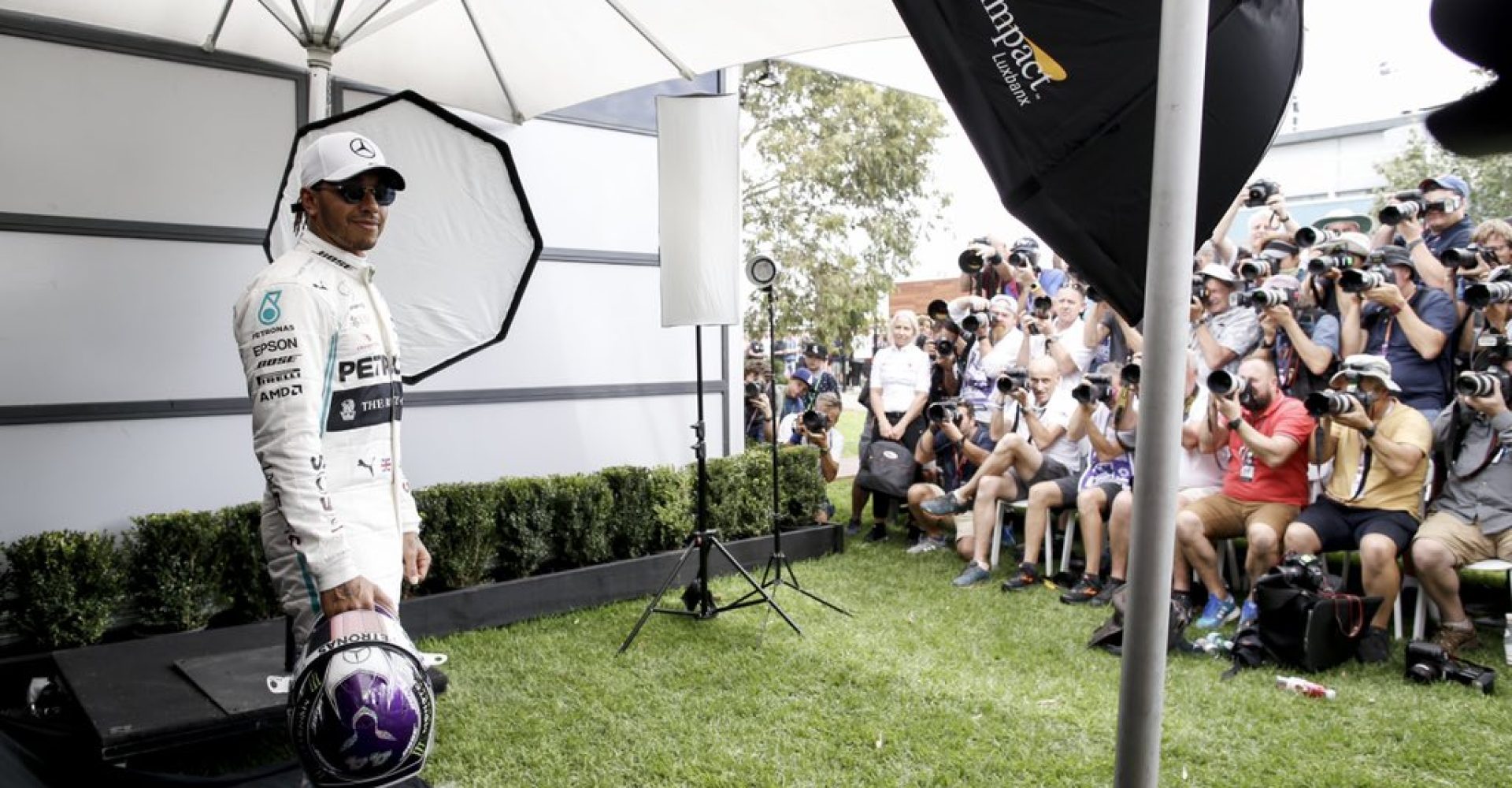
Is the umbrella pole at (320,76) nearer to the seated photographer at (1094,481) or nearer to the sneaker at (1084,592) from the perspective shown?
the seated photographer at (1094,481)

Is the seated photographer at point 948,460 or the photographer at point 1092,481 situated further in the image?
the seated photographer at point 948,460

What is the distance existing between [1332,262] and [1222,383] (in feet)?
3.49

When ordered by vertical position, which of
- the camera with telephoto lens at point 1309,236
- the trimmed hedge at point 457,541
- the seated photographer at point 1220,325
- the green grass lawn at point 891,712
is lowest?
the green grass lawn at point 891,712

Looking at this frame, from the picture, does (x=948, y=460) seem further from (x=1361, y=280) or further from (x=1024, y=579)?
(x=1361, y=280)

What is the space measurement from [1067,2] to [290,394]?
1955 millimetres

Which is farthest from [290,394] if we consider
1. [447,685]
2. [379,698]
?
[447,685]

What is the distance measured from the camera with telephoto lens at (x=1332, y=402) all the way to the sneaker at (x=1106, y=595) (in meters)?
1.52

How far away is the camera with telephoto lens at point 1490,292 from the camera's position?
4.84 m

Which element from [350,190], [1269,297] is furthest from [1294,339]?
[350,190]

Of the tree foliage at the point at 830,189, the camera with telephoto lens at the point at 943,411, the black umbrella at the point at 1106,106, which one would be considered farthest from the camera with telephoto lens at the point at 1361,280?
the tree foliage at the point at 830,189

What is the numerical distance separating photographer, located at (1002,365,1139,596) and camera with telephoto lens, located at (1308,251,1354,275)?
47.6 inches

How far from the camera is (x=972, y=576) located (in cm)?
641

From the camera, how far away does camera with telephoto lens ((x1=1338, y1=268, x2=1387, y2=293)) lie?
5207 mm

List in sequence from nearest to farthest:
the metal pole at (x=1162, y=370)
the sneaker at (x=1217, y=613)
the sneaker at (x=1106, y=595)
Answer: the metal pole at (x=1162, y=370), the sneaker at (x=1217, y=613), the sneaker at (x=1106, y=595)
